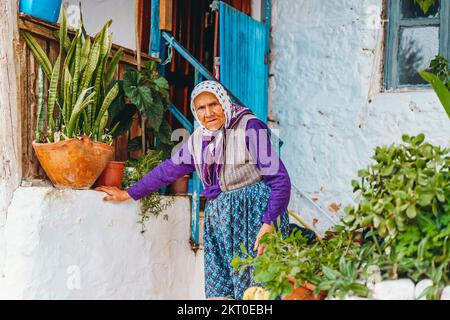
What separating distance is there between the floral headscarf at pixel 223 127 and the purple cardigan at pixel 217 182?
68mm

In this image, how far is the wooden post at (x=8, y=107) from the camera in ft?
11.8

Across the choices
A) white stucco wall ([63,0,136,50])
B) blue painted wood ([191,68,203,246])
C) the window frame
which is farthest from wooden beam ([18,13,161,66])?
the window frame

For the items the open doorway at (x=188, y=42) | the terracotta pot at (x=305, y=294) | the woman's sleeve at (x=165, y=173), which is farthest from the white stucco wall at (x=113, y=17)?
the terracotta pot at (x=305, y=294)

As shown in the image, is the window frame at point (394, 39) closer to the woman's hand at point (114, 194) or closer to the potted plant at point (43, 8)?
the woman's hand at point (114, 194)

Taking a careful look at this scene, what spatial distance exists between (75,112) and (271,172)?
47.6 inches

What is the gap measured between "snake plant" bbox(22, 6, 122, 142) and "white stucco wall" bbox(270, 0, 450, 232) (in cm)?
190

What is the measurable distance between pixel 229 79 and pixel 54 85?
188cm

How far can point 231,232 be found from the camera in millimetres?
3773

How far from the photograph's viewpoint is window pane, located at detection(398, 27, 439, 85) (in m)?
5.01

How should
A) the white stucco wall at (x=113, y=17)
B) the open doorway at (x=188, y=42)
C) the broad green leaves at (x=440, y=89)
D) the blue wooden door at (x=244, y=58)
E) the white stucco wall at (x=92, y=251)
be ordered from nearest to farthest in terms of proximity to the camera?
the broad green leaves at (x=440, y=89) → the white stucco wall at (x=92, y=251) → the blue wooden door at (x=244, y=58) → the white stucco wall at (x=113, y=17) → the open doorway at (x=188, y=42)


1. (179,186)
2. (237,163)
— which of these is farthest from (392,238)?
(179,186)

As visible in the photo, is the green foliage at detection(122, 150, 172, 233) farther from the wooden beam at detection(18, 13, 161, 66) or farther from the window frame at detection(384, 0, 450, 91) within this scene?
the window frame at detection(384, 0, 450, 91)

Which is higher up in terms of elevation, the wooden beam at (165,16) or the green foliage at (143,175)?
the wooden beam at (165,16)

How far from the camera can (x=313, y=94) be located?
17.6 ft
